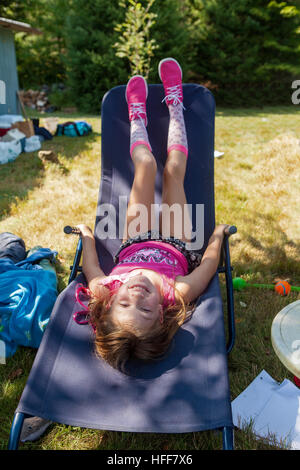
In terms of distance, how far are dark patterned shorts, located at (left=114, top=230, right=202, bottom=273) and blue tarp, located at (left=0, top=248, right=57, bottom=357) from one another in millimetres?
537

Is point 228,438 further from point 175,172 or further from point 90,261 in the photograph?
point 175,172

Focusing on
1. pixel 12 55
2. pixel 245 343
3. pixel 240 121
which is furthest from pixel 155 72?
pixel 245 343

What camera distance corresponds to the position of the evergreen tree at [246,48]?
11148mm

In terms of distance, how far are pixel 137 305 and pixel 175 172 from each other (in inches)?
47.5

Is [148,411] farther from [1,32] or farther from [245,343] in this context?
[1,32]

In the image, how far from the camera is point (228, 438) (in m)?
1.34

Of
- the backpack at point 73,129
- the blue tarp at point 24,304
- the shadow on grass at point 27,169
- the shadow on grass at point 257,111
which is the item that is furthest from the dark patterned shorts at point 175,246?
the shadow on grass at point 257,111

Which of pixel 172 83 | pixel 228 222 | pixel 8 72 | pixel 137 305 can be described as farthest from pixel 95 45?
pixel 137 305

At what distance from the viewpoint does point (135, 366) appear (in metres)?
1.64

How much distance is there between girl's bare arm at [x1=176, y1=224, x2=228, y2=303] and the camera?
2.03m

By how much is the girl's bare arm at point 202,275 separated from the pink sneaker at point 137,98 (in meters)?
1.14

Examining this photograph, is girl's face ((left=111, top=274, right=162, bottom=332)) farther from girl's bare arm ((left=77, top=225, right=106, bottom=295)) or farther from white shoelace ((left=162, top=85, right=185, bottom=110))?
white shoelace ((left=162, top=85, right=185, bottom=110))
